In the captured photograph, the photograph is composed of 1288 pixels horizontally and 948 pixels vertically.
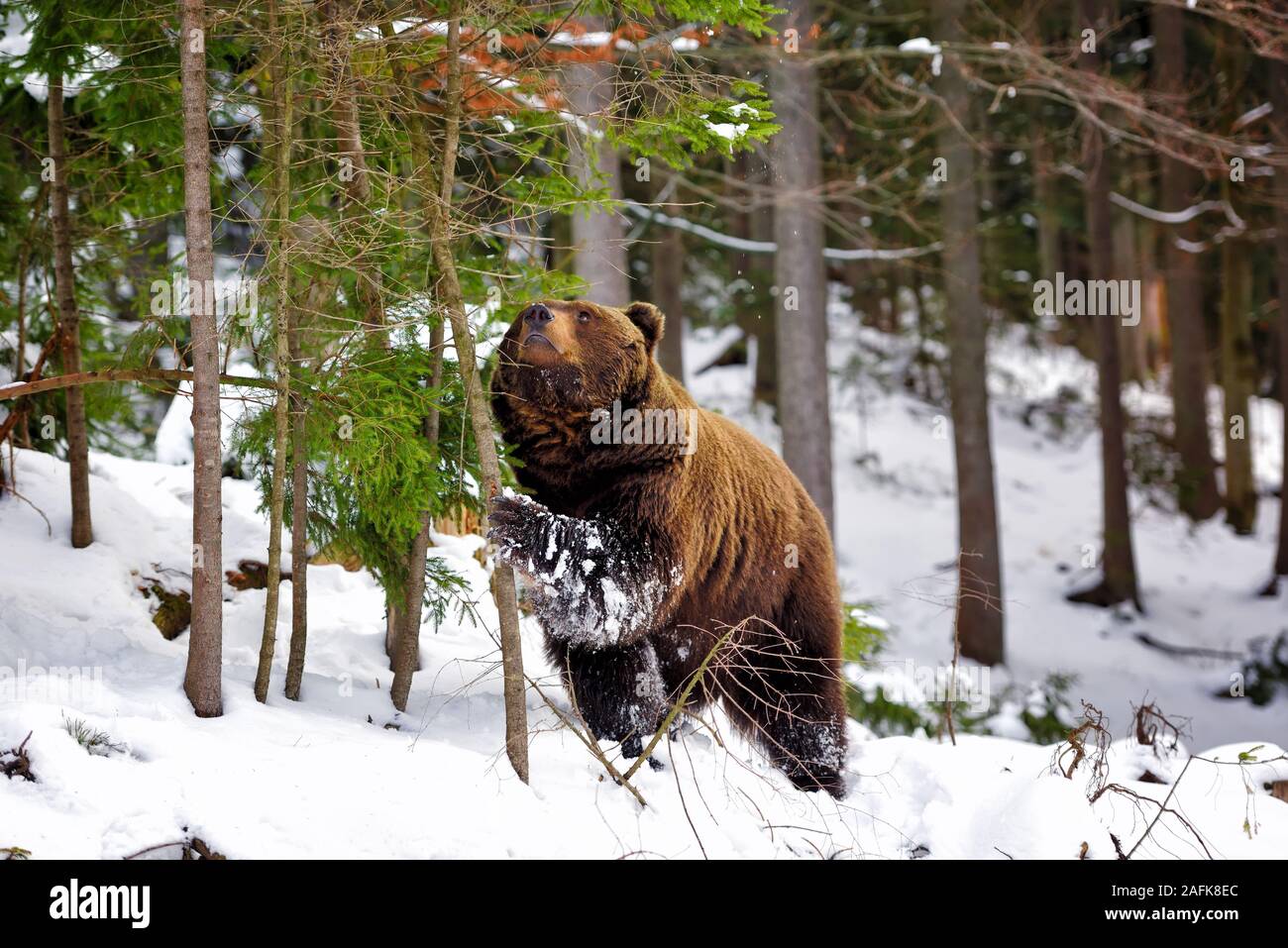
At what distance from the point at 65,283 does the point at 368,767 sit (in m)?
3.18

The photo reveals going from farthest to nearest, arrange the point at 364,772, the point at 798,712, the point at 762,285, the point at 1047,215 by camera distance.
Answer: the point at 1047,215 → the point at 762,285 → the point at 798,712 → the point at 364,772

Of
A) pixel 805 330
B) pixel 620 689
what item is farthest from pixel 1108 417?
pixel 620 689

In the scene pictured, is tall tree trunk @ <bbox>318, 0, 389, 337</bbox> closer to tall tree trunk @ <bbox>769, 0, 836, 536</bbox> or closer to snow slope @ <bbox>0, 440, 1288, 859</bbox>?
snow slope @ <bbox>0, 440, 1288, 859</bbox>

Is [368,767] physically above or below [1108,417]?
below

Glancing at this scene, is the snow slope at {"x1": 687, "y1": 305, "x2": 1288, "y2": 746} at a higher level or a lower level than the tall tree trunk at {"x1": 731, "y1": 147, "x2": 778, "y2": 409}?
lower

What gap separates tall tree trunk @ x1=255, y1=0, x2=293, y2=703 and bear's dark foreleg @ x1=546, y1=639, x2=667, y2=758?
4.57 ft

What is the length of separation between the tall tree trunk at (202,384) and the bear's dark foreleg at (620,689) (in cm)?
166

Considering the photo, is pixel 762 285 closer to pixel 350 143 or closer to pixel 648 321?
pixel 648 321

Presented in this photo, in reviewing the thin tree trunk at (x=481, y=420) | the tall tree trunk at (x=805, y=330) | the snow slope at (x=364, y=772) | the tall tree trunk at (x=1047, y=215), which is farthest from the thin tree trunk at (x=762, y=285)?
the snow slope at (x=364, y=772)

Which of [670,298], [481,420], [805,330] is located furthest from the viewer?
[670,298]

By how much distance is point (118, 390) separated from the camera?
670 centimetres

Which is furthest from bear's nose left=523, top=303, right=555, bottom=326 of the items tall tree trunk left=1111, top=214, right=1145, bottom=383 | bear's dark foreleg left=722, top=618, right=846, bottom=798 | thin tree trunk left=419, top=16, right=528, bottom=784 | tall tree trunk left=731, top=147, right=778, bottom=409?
tall tree trunk left=1111, top=214, right=1145, bottom=383

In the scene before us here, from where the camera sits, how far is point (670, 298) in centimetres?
1488

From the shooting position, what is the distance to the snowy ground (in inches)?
150
